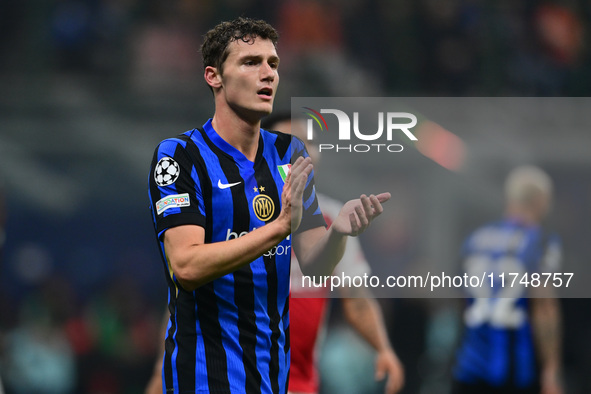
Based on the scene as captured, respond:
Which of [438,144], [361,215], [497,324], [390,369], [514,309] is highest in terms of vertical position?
[438,144]

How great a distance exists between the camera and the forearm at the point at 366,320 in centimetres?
512

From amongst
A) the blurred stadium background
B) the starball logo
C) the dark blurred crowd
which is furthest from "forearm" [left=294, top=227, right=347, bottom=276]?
the dark blurred crowd

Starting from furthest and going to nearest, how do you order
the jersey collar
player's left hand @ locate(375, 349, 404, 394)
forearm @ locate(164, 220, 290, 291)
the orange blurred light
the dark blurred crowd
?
1. the dark blurred crowd
2. player's left hand @ locate(375, 349, 404, 394)
3. the orange blurred light
4. the jersey collar
5. forearm @ locate(164, 220, 290, 291)

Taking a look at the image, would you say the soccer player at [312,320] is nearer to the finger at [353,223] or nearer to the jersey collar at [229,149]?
the jersey collar at [229,149]

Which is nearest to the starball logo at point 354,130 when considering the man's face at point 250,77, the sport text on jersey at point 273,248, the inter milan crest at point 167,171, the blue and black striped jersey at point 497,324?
the man's face at point 250,77

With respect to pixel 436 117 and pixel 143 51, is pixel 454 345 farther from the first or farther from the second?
pixel 143 51

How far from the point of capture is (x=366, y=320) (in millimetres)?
5160

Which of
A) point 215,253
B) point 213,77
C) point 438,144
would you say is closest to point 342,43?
point 438,144

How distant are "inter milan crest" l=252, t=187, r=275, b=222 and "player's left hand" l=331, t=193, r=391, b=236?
0.29 meters

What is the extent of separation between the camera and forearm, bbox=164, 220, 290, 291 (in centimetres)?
255

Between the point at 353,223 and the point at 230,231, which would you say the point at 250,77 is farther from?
the point at 353,223

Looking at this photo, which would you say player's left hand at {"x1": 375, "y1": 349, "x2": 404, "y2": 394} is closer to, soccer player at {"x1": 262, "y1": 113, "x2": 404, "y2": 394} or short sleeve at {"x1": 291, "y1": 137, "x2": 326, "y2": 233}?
soccer player at {"x1": 262, "y1": 113, "x2": 404, "y2": 394}

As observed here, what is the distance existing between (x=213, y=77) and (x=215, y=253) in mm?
747

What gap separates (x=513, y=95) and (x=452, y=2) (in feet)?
5.64
